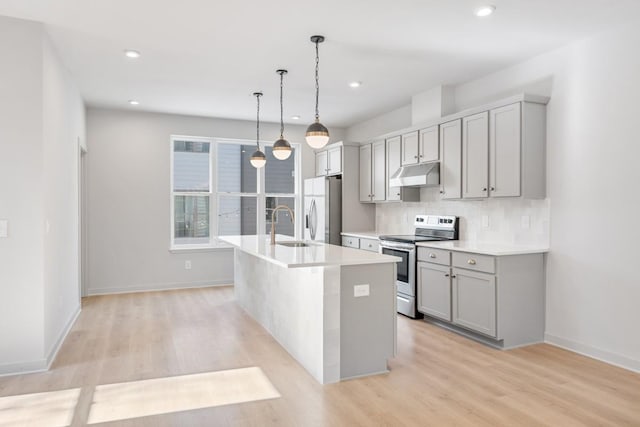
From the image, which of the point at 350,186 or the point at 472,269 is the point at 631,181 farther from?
the point at 350,186

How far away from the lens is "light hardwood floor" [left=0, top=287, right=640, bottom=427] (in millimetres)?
2506

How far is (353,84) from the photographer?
494cm

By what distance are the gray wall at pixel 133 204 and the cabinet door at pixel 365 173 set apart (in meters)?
2.43

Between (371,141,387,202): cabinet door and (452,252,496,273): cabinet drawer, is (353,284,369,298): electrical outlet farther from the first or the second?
(371,141,387,202): cabinet door

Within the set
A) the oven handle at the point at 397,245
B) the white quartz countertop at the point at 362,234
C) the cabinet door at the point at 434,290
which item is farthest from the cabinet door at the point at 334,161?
the cabinet door at the point at 434,290

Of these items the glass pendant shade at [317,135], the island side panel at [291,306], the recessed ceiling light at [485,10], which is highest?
the recessed ceiling light at [485,10]

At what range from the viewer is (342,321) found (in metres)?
3.07

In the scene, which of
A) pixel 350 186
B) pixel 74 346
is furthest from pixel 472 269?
pixel 74 346

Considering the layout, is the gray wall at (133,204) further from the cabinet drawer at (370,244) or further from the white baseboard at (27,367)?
the white baseboard at (27,367)

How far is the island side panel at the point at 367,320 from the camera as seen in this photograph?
308 centimetres

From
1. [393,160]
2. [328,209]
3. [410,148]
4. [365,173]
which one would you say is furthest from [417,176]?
[328,209]

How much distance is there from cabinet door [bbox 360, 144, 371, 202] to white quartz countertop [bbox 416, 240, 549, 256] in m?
1.85

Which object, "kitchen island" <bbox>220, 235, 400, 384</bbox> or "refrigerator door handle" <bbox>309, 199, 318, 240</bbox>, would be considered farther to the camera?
"refrigerator door handle" <bbox>309, 199, 318, 240</bbox>

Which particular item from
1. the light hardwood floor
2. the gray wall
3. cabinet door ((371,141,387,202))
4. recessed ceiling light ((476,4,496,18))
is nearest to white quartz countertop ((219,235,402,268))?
the light hardwood floor
